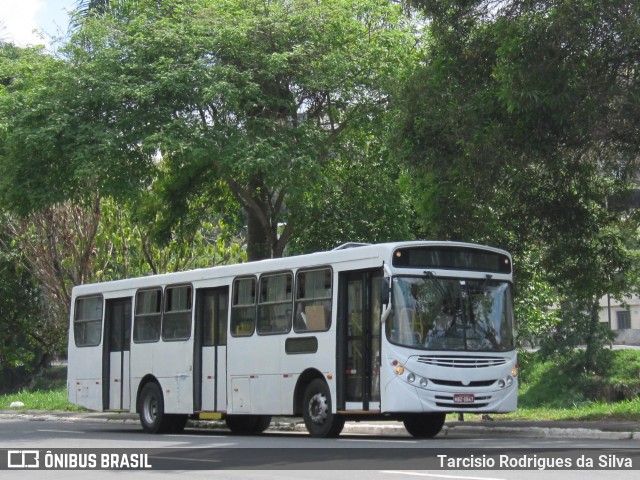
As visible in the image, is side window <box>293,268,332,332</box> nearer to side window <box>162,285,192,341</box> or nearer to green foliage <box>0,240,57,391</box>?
side window <box>162,285,192,341</box>

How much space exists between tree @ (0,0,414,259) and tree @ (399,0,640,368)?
373cm

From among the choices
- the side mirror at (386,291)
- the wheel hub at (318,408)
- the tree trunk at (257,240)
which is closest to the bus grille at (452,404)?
the side mirror at (386,291)

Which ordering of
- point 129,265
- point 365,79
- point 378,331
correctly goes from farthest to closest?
1. point 129,265
2. point 365,79
3. point 378,331

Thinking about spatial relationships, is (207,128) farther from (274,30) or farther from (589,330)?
(589,330)

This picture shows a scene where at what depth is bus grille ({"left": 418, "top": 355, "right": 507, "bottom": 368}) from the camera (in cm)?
1744

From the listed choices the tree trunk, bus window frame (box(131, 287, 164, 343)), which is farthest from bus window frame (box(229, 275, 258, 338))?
the tree trunk

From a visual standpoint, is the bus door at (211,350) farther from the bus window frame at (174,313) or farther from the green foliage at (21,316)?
the green foliage at (21,316)

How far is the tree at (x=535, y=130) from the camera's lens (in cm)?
1808

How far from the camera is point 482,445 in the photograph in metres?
15.8

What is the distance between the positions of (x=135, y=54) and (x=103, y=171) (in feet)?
8.66

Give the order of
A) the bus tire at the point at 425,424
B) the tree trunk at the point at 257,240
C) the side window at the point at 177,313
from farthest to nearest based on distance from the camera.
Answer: the tree trunk at the point at 257,240 < the side window at the point at 177,313 < the bus tire at the point at 425,424

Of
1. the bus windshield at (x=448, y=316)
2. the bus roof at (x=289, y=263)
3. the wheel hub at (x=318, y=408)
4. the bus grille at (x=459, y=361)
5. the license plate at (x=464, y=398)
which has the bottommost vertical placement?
the wheel hub at (x=318, y=408)

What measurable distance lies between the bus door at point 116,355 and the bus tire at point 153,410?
1.91ft

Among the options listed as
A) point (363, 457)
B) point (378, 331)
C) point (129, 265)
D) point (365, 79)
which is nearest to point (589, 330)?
point (129, 265)
